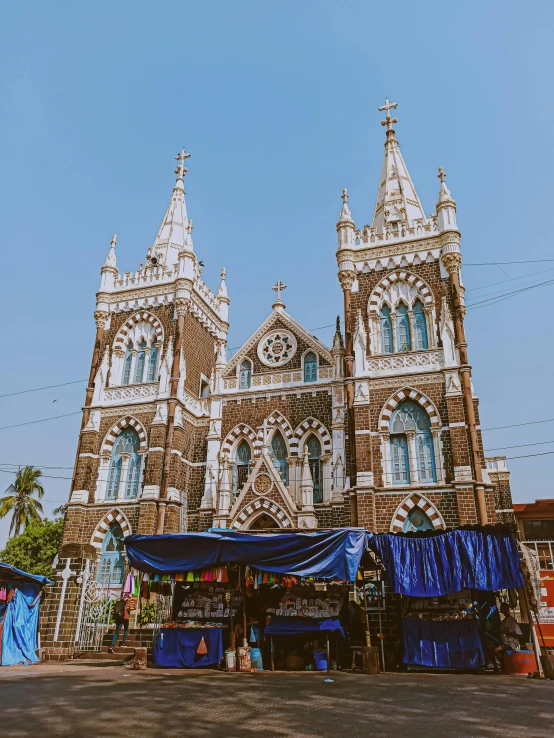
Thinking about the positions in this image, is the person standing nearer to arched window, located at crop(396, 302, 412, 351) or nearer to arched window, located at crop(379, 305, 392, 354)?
arched window, located at crop(379, 305, 392, 354)

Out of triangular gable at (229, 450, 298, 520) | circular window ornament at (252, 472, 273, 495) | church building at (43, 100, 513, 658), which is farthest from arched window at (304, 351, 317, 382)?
circular window ornament at (252, 472, 273, 495)

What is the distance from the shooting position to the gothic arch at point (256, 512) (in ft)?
80.1

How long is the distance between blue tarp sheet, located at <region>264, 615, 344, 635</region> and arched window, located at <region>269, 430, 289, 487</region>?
36.7 feet

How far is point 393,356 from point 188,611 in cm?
1363

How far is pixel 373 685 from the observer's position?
11453mm

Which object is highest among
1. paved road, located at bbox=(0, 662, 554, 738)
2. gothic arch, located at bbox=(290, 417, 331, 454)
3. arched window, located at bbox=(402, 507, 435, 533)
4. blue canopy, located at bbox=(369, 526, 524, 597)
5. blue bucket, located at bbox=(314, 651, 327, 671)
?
gothic arch, located at bbox=(290, 417, 331, 454)

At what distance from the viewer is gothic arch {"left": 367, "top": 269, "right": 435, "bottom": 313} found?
2623 cm

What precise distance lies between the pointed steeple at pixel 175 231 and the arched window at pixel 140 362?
16.4 ft

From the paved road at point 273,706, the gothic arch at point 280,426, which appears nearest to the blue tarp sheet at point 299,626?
the paved road at point 273,706

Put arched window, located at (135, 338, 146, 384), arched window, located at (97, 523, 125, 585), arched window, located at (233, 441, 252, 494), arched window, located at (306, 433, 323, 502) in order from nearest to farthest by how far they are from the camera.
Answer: arched window, located at (306, 433, 323, 502)
arched window, located at (97, 523, 125, 585)
arched window, located at (233, 441, 252, 494)
arched window, located at (135, 338, 146, 384)

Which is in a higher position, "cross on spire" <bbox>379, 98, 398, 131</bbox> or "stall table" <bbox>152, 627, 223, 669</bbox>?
"cross on spire" <bbox>379, 98, 398, 131</bbox>

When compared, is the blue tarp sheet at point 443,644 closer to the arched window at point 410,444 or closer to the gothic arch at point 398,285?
the arched window at point 410,444

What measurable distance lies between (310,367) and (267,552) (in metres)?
14.2

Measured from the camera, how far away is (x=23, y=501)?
158 ft
